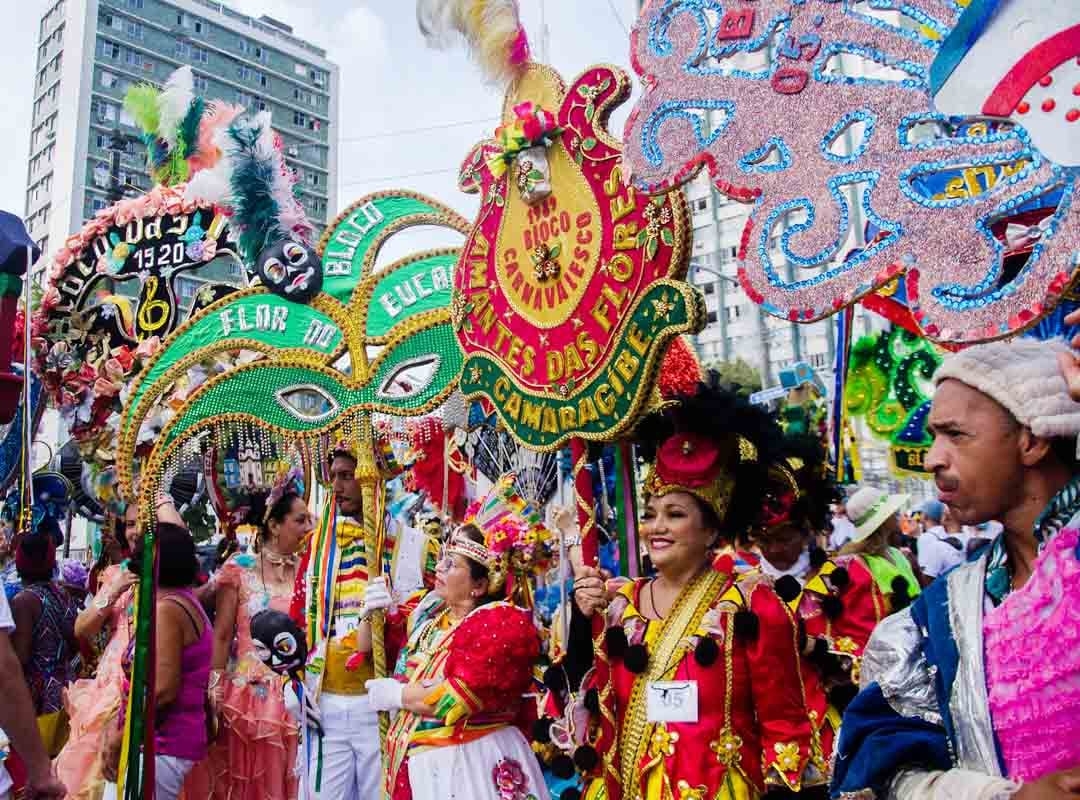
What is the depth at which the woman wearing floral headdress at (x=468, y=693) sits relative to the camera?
356cm

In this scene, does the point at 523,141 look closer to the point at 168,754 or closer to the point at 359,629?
the point at 359,629

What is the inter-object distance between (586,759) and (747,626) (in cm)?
69

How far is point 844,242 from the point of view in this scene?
231 centimetres

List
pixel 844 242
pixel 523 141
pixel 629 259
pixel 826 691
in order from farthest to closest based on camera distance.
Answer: pixel 523 141 < pixel 629 259 < pixel 826 691 < pixel 844 242

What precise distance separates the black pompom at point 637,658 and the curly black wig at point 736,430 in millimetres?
482

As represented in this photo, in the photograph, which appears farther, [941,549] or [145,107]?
[941,549]

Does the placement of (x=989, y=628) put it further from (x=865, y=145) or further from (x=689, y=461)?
(x=689, y=461)

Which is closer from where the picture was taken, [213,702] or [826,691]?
[826,691]

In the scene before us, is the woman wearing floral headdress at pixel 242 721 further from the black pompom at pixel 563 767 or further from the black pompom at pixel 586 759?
the black pompom at pixel 586 759

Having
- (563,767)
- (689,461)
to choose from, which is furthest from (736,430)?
(563,767)

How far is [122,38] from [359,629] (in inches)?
1836

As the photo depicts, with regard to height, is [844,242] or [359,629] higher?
[844,242]

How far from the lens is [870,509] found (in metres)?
4.67

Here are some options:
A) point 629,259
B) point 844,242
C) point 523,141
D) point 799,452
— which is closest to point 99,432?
point 523,141
